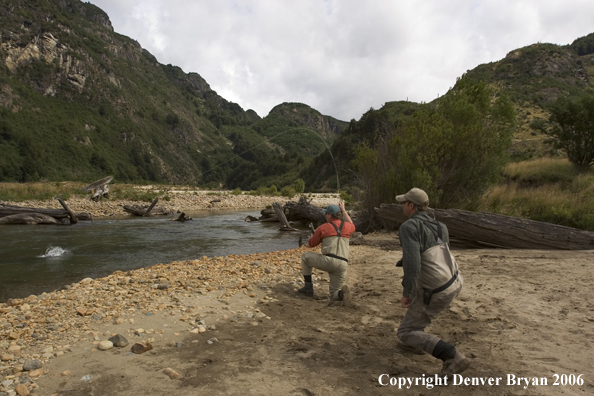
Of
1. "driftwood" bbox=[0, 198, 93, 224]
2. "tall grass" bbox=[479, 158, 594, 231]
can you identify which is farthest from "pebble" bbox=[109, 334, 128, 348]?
"driftwood" bbox=[0, 198, 93, 224]

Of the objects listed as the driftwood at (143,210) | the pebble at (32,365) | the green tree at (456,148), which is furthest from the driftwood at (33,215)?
the pebble at (32,365)

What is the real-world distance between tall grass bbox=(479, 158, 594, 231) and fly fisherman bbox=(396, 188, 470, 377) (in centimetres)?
949

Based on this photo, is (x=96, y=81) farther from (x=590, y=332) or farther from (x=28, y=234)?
(x=590, y=332)

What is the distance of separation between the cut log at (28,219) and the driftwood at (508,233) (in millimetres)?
18495

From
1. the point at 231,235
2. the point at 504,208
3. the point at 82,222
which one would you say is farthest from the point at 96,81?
the point at 504,208

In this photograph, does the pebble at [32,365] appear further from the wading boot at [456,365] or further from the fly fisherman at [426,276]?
the wading boot at [456,365]

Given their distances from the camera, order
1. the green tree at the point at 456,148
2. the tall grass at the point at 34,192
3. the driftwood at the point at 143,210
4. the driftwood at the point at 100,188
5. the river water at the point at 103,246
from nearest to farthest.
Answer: the river water at the point at 103,246 → the green tree at the point at 456,148 → the driftwood at the point at 143,210 → the tall grass at the point at 34,192 → the driftwood at the point at 100,188

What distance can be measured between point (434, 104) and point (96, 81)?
9428cm

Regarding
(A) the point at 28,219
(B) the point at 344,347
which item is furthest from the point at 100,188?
(B) the point at 344,347

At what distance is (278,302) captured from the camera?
5.56 metres

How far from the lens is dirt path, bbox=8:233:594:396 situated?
3.01m

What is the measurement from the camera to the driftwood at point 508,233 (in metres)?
7.91

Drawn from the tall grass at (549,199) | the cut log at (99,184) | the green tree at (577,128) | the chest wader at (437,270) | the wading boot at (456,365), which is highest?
the green tree at (577,128)

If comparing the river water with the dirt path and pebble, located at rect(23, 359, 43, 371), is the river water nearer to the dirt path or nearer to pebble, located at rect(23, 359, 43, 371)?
pebble, located at rect(23, 359, 43, 371)
